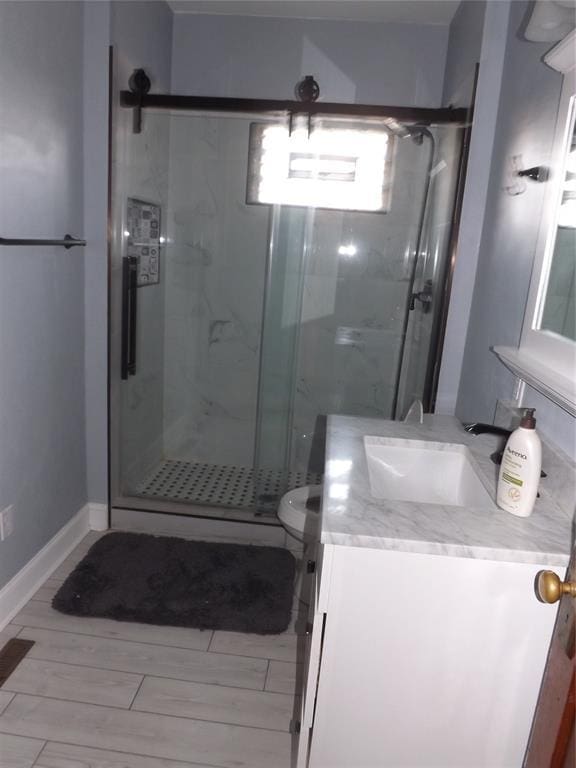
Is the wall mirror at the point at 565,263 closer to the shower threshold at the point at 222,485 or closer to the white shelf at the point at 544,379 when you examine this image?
the white shelf at the point at 544,379

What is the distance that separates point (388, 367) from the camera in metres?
3.16

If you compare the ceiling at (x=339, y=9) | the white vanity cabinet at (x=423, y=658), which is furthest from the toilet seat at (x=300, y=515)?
the ceiling at (x=339, y=9)

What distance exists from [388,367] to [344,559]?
7.16 feet

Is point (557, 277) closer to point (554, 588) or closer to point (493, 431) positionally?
point (493, 431)

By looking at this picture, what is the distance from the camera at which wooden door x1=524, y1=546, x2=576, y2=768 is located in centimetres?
79

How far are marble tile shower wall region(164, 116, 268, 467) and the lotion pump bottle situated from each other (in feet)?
7.33

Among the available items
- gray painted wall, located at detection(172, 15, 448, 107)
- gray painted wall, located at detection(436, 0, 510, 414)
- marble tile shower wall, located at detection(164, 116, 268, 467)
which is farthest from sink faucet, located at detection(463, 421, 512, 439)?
gray painted wall, located at detection(172, 15, 448, 107)

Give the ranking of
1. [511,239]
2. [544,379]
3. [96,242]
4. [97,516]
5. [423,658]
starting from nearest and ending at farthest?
[423,658] → [544,379] → [511,239] → [96,242] → [97,516]

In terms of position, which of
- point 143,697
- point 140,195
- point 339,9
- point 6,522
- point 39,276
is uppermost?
point 339,9

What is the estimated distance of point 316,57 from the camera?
2.95m

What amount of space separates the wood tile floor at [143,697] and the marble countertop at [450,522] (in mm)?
895

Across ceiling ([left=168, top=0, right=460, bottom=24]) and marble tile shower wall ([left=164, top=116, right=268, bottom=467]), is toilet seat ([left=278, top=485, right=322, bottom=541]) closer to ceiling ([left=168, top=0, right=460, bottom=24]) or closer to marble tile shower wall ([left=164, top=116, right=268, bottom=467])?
marble tile shower wall ([left=164, top=116, right=268, bottom=467])

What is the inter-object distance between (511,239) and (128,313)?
1674 millimetres

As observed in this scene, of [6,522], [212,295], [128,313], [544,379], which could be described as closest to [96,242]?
[128,313]
